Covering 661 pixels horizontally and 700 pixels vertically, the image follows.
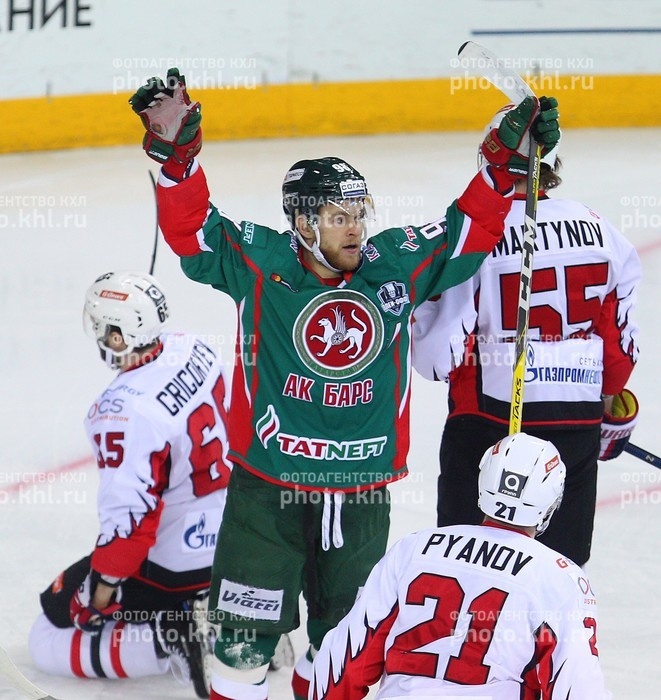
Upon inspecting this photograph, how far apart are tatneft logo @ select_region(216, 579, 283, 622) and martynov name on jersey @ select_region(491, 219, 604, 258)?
3.31ft

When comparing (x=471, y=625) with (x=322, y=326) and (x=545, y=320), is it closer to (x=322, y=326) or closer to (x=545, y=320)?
(x=322, y=326)

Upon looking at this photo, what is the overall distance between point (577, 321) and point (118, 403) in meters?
1.29

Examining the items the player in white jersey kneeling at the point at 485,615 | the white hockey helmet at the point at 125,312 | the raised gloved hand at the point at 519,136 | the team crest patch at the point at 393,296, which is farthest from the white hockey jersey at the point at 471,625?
the white hockey helmet at the point at 125,312

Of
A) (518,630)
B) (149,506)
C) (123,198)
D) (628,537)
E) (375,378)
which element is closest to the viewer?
(518,630)

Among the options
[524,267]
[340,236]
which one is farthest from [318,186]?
[524,267]

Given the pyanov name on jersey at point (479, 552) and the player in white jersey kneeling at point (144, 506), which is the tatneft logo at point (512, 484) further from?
the player in white jersey kneeling at point (144, 506)

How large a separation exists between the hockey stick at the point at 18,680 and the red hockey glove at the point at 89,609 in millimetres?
273

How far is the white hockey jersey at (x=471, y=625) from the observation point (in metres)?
2.49

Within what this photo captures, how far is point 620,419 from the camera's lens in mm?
3822

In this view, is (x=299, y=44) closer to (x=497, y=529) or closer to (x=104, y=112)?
(x=104, y=112)

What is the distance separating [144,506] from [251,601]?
61cm

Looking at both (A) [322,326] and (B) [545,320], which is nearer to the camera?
(A) [322,326]

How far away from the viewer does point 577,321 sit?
11.2 feet

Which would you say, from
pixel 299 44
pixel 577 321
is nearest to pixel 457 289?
pixel 577 321
